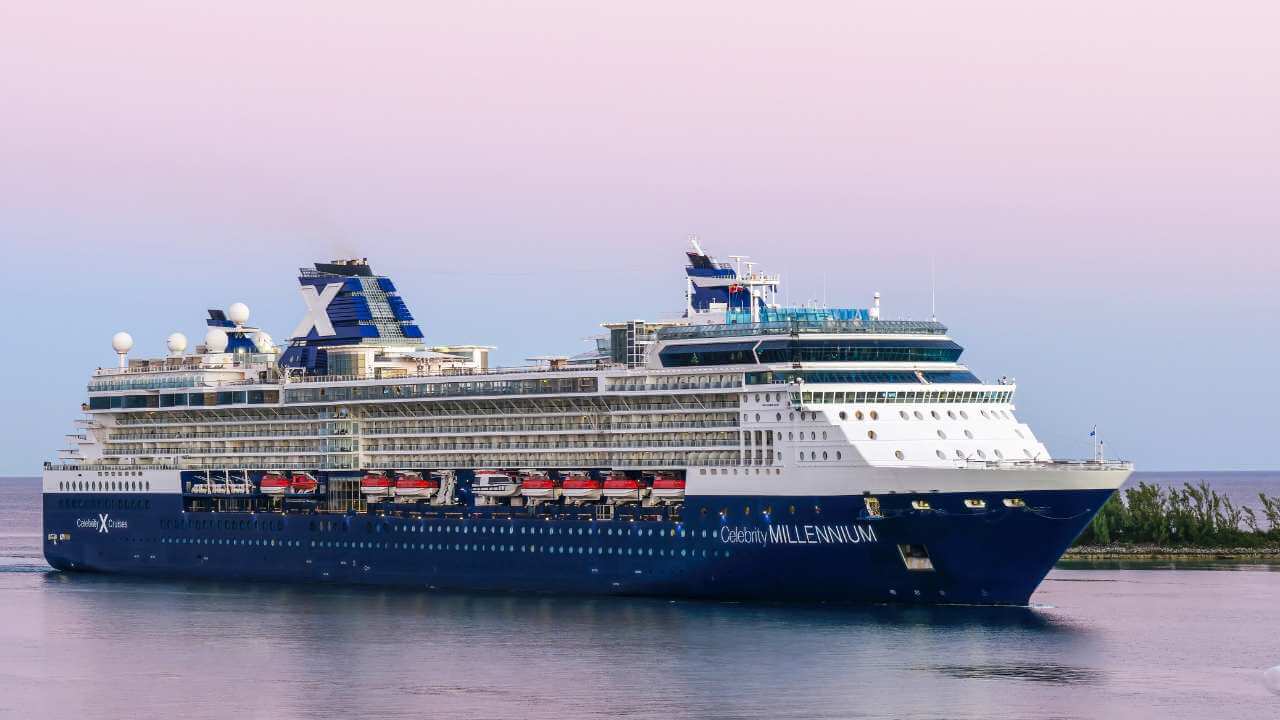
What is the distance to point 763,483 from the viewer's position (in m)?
60.8

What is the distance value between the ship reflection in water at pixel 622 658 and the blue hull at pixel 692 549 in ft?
2.64

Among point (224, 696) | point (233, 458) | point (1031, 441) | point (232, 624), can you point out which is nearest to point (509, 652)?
point (224, 696)

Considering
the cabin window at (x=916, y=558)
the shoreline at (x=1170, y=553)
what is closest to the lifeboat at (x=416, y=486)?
the cabin window at (x=916, y=558)

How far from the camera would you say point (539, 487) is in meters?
67.5

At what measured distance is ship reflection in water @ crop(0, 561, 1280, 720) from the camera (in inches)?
1841

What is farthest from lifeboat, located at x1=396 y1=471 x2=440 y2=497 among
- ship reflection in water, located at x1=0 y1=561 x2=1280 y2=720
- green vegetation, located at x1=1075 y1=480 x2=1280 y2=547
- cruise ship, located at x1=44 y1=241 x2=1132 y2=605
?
green vegetation, located at x1=1075 y1=480 x2=1280 y2=547

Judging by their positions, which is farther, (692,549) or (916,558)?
(692,549)

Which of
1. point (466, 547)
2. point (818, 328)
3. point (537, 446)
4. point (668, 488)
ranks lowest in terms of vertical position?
point (466, 547)

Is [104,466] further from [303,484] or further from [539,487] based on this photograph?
[539,487]

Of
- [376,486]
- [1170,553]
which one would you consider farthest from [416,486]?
[1170,553]

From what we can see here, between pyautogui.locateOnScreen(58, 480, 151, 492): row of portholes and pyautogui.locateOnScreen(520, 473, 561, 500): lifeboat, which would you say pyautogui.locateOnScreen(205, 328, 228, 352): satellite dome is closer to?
pyautogui.locateOnScreen(58, 480, 151, 492): row of portholes

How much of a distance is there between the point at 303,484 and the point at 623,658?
2608cm

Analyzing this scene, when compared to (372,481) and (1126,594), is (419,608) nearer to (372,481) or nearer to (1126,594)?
(372,481)

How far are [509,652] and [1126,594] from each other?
1108 inches
